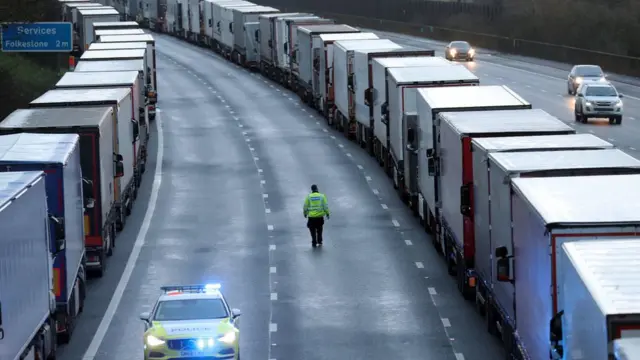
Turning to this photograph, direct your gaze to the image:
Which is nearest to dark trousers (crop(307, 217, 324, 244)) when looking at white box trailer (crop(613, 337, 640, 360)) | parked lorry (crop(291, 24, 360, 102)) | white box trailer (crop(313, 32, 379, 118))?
white box trailer (crop(613, 337, 640, 360))

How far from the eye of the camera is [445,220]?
109ft

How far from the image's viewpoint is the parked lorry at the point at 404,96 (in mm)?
42562

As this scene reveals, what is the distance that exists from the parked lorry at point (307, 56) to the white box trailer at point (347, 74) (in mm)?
5629

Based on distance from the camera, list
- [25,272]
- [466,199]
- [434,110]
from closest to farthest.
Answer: [25,272]
[466,199]
[434,110]

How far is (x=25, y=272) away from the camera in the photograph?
2145 centimetres

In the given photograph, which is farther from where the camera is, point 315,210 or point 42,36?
point 42,36

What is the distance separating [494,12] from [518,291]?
118 m

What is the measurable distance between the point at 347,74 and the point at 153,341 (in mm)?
33873

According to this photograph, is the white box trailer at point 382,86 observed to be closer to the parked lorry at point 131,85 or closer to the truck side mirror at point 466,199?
the parked lorry at point 131,85

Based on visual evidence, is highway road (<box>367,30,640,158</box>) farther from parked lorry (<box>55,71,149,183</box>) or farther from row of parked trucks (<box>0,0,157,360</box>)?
row of parked trucks (<box>0,0,157,360</box>)

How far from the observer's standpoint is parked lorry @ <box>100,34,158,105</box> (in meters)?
65.8

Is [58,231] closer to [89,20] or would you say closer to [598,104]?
[598,104]

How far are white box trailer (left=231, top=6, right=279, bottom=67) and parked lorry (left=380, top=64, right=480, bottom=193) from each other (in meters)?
43.0

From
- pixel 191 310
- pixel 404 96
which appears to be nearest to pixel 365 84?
pixel 404 96
